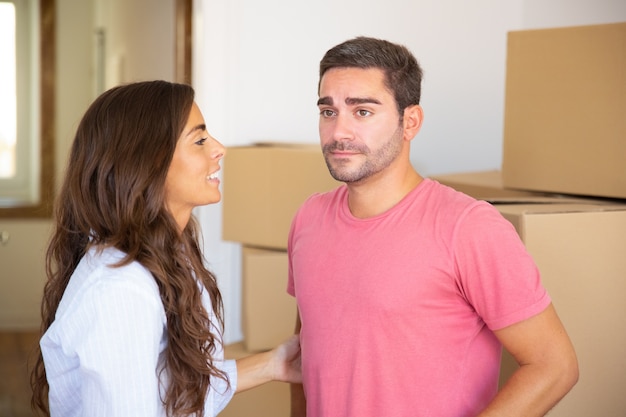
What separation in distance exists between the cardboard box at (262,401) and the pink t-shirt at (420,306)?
24.9 inches

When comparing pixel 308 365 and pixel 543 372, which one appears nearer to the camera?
pixel 543 372

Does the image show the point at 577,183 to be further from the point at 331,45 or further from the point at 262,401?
the point at 331,45

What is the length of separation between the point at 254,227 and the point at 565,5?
1.36 m

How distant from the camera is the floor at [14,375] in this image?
3949mm

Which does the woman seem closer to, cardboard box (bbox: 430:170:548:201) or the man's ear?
the man's ear

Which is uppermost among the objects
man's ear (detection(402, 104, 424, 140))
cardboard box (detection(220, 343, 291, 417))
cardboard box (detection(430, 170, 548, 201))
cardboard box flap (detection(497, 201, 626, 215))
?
man's ear (detection(402, 104, 424, 140))

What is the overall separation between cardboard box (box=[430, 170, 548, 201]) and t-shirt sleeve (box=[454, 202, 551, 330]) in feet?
1.55

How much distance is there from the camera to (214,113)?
2656 millimetres

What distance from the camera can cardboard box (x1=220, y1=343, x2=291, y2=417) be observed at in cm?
213

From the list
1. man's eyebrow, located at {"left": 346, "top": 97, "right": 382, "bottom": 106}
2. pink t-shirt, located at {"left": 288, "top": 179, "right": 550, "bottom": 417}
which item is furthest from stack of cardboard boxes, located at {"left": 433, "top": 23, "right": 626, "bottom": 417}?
man's eyebrow, located at {"left": 346, "top": 97, "right": 382, "bottom": 106}

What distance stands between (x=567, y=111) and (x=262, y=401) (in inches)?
39.8

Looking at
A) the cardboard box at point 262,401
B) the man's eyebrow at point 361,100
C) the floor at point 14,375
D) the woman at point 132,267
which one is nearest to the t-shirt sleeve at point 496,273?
the man's eyebrow at point 361,100

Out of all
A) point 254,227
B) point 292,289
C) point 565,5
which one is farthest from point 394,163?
point 565,5

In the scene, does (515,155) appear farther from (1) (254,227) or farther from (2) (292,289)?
(1) (254,227)
